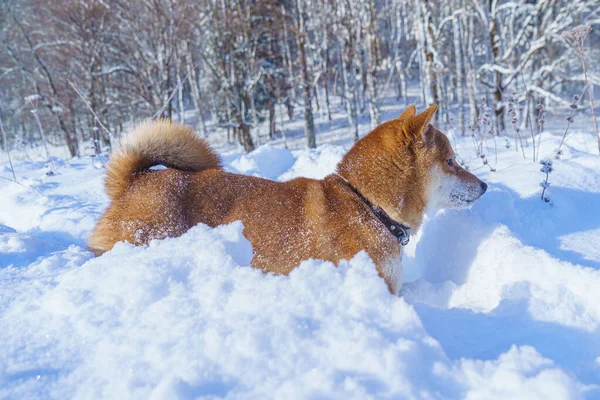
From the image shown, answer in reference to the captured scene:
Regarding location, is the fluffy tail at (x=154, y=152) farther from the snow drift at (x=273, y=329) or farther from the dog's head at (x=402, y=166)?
the dog's head at (x=402, y=166)

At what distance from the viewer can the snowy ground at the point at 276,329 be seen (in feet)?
4.40

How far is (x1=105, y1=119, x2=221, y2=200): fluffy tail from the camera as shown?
300cm

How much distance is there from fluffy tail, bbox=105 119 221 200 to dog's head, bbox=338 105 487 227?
50.0 inches

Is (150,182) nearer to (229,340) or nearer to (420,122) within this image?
(229,340)

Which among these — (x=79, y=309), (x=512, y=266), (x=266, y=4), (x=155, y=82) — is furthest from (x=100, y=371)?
(x=266, y=4)

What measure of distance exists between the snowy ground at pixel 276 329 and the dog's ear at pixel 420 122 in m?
1.08

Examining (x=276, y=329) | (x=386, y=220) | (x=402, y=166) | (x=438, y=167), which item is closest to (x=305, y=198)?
(x=386, y=220)

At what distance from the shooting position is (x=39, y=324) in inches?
67.3

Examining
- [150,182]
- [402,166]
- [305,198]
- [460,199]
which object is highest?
[150,182]

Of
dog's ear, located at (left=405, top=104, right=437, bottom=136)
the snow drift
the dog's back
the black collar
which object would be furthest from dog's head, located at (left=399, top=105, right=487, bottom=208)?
the dog's back

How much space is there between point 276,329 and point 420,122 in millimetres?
1960

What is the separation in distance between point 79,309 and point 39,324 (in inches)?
6.8

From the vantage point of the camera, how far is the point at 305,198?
2.76 metres

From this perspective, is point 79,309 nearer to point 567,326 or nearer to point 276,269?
point 276,269
